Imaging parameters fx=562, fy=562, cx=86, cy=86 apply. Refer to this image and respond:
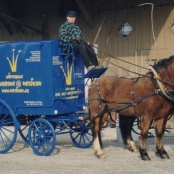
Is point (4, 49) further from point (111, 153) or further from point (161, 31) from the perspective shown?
point (161, 31)

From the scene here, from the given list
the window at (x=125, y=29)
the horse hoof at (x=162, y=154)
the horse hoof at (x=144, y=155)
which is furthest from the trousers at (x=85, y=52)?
the window at (x=125, y=29)

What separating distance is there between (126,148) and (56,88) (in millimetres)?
2052

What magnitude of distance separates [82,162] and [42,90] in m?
1.72

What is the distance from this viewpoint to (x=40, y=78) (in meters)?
11.1

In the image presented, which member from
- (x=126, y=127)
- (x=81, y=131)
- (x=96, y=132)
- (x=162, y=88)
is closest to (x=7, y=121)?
(x=81, y=131)

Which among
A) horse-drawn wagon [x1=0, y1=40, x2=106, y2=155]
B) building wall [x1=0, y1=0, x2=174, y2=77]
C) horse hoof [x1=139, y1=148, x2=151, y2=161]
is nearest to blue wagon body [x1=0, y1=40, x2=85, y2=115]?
horse-drawn wagon [x1=0, y1=40, x2=106, y2=155]

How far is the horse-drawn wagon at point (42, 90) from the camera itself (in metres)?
11.1

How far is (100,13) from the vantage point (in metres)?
15.9

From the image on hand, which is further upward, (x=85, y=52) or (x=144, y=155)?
(x=85, y=52)

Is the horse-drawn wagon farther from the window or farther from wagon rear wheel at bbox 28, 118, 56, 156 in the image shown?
the window

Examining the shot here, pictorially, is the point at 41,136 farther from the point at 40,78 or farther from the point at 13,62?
the point at 13,62

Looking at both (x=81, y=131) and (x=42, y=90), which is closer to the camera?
(x=42, y=90)

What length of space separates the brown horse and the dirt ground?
12.7 inches

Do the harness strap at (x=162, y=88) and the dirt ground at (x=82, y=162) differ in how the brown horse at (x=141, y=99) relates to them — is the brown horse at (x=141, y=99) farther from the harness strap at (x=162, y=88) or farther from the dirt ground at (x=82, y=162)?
the dirt ground at (x=82, y=162)
